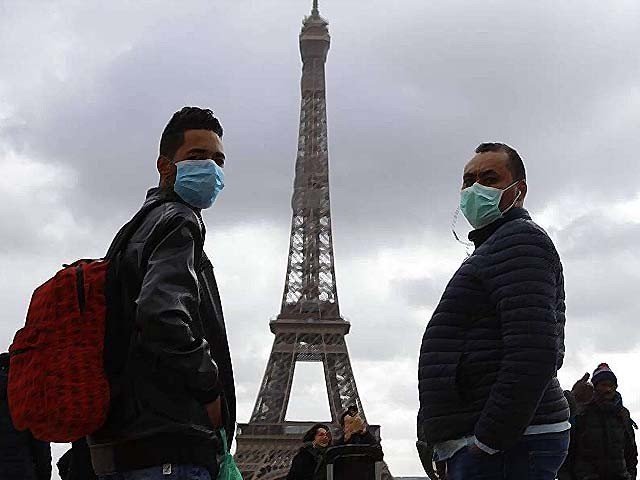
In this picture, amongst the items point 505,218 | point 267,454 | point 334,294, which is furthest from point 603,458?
point 334,294

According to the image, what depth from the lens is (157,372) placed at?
169 inches

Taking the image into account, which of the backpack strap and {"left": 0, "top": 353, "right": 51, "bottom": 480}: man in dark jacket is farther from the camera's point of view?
{"left": 0, "top": 353, "right": 51, "bottom": 480}: man in dark jacket

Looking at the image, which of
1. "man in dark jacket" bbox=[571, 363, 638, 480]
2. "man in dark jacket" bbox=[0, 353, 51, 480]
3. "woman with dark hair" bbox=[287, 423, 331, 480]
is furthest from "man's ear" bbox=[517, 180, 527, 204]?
"woman with dark hair" bbox=[287, 423, 331, 480]

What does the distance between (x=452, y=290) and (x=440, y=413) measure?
532 mm

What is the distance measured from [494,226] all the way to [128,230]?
1.77m

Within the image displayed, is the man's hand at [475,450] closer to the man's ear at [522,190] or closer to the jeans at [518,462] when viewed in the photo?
the jeans at [518,462]

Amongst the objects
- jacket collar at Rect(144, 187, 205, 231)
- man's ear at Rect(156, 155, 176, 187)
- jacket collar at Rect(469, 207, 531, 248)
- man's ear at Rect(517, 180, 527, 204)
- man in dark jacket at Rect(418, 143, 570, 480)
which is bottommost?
man in dark jacket at Rect(418, 143, 570, 480)

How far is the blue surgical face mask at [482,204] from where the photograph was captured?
5.55 metres

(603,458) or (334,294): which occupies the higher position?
(334,294)

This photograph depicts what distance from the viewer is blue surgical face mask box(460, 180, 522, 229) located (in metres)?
5.55

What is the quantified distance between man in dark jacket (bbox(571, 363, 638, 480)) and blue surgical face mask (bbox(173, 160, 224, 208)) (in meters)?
5.86

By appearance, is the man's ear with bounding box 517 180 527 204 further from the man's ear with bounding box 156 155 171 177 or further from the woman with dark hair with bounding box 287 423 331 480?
the woman with dark hair with bounding box 287 423 331 480

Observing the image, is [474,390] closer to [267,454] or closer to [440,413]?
[440,413]

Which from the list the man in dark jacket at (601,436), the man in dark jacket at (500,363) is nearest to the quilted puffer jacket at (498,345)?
the man in dark jacket at (500,363)
